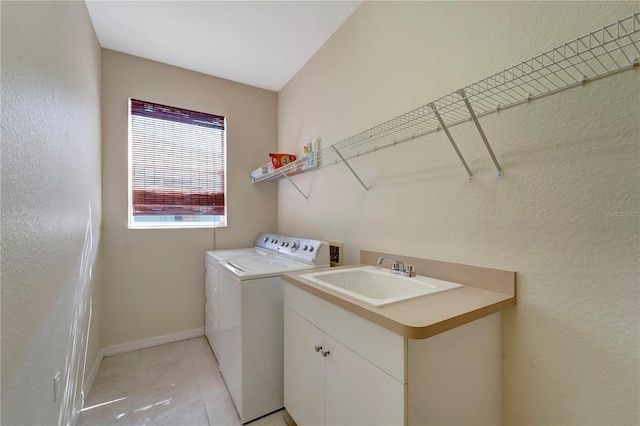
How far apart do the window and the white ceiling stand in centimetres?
51

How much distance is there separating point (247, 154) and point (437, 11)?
7.27 ft

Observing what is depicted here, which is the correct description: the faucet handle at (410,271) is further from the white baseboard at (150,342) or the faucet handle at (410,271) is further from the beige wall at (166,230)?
the white baseboard at (150,342)

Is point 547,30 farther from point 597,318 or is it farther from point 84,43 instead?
point 84,43

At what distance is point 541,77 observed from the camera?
985 mm

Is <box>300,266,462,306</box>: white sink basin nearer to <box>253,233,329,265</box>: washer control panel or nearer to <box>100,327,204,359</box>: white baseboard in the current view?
<box>253,233,329,265</box>: washer control panel

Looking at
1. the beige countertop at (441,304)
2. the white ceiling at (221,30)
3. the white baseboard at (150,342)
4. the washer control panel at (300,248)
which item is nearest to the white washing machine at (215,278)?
the washer control panel at (300,248)

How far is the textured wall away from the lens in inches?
34.3

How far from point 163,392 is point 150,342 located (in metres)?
0.82

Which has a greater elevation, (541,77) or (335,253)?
(541,77)

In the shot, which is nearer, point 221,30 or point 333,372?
point 333,372

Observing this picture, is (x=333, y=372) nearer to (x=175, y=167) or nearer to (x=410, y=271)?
(x=410, y=271)

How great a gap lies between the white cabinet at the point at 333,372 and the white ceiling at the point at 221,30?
1.97 meters

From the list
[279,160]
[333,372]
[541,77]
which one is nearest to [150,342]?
[279,160]

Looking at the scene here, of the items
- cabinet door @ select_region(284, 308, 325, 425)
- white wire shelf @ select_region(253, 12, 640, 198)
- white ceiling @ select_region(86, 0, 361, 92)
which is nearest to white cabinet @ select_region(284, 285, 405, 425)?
cabinet door @ select_region(284, 308, 325, 425)
